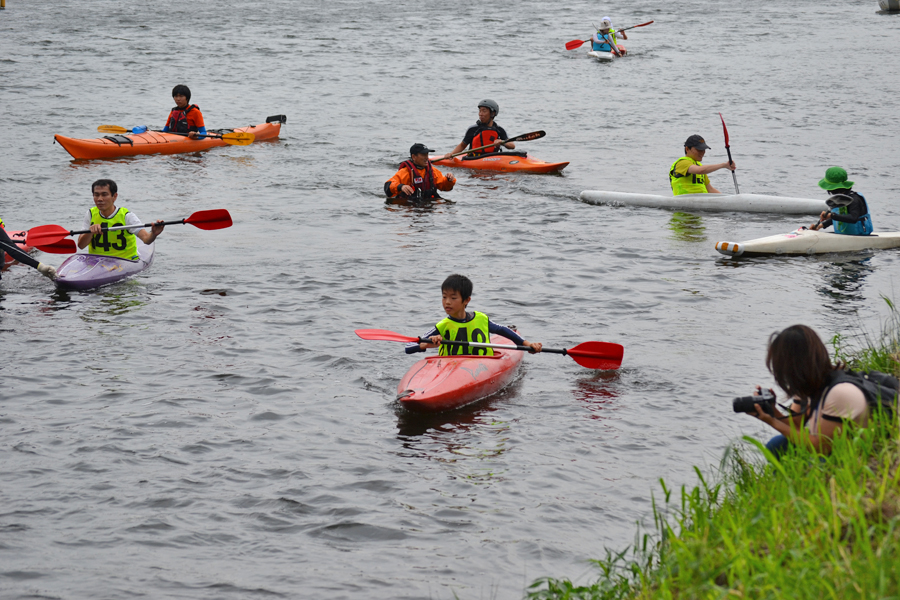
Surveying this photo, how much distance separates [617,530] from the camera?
4891mm

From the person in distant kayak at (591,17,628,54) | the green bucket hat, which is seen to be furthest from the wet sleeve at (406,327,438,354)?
the person in distant kayak at (591,17,628,54)

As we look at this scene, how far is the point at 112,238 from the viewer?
369 inches

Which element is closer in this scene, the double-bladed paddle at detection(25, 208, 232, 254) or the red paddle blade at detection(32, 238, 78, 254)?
the double-bladed paddle at detection(25, 208, 232, 254)

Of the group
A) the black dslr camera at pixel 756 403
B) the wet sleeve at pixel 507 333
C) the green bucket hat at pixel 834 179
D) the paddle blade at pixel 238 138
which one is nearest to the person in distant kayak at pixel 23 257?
the wet sleeve at pixel 507 333

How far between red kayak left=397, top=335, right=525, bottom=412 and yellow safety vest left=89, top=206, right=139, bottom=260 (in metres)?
4.26

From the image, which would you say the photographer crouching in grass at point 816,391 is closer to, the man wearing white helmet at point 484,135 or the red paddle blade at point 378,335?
the red paddle blade at point 378,335

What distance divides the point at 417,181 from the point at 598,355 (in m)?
6.56

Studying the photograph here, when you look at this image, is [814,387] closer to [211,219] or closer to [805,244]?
[805,244]

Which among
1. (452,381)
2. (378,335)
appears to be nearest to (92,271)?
(378,335)

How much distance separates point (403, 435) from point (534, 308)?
9.98 feet

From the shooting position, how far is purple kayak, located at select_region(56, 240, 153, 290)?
8.97 metres

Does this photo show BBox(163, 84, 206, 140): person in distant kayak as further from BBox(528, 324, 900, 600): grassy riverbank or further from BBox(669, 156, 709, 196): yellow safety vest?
BBox(528, 324, 900, 600): grassy riverbank

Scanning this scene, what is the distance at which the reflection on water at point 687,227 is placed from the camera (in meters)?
11.4

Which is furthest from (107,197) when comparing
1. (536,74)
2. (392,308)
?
(536,74)
